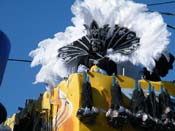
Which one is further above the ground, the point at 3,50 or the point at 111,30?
the point at 111,30

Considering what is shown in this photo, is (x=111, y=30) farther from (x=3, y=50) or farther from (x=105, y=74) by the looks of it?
(x=3, y=50)

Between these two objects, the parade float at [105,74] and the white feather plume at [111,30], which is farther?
the white feather plume at [111,30]

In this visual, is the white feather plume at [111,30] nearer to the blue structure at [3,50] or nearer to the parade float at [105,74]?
the parade float at [105,74]

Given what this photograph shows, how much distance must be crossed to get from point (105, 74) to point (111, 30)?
213cm

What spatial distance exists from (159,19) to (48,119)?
5328 millimetres

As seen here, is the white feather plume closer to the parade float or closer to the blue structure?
the parade float

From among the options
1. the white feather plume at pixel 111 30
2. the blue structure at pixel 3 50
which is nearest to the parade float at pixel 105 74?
the white feather plume at pixel 111 30

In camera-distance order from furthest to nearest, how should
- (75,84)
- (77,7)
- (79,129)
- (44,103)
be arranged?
(77,7), (44,103), (75,84), (79,129)

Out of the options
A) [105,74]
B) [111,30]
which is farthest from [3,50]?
[111,30]

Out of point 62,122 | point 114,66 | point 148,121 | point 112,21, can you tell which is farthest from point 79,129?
point 112,21

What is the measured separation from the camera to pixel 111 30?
16672mm

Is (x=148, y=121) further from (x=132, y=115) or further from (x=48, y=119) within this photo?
(x=48, y=119)

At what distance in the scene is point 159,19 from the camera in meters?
16.7

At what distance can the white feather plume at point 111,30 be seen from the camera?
16125mm
